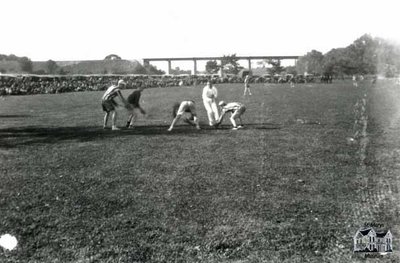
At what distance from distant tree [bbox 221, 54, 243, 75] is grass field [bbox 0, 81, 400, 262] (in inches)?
3465

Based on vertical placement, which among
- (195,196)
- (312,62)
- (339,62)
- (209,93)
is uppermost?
(312,62)

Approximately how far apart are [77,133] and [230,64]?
292ft

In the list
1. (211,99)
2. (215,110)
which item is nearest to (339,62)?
(215,110)

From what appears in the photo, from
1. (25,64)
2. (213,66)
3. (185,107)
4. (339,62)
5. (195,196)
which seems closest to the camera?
(195,196)

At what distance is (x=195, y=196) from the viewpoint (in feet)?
23.3

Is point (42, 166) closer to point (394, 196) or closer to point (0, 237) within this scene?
point (0, 237)

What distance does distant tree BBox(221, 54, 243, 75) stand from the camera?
100 meters

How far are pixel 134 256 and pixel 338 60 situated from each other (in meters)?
92.9

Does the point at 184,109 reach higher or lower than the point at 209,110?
higher

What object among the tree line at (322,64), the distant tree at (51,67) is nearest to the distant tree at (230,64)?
the tree line at (322,64)

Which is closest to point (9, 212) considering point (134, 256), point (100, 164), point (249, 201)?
point (134, 256)

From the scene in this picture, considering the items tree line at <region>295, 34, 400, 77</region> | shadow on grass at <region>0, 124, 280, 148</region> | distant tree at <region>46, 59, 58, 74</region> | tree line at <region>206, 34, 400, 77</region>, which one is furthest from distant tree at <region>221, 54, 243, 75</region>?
shadow on grass at <region>0, 124, 280, 148</region>

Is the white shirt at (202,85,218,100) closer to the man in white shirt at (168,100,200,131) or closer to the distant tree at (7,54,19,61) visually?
the man in white shirt at (168,100,200,131)

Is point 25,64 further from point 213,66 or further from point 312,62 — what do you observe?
point 312,62
